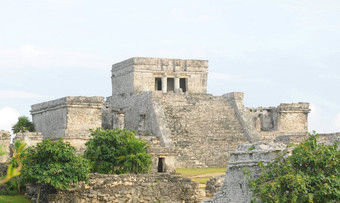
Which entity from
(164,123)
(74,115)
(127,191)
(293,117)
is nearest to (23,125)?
(74,115)

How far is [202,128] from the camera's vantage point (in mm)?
32688

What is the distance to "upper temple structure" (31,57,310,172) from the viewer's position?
30.2 metres

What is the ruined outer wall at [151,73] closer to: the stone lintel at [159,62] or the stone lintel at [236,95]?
the stone lintel at [159,62]

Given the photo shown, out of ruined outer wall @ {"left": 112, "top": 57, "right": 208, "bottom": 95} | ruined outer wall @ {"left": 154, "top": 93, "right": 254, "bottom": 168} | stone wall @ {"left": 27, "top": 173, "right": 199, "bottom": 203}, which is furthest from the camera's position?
ruined outer wall @ {"left": 112, "top": 57, "right": 208, "bottom": 95}

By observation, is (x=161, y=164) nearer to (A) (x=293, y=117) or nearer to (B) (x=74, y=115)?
(B) (x=74, y=115)

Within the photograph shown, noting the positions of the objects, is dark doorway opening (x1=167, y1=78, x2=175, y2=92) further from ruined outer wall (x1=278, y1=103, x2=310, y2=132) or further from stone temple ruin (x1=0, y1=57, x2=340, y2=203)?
ruined outer wall (x1=278, y1=103, x2=310, y2=132)

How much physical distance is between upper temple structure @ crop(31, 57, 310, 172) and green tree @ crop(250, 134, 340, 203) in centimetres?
1097

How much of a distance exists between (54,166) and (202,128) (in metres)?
14.7

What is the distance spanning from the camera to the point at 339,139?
1379 centimetres

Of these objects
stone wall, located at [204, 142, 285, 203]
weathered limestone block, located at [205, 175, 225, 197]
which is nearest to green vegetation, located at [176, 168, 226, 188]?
weathered limestone block, located at [205, 175, 225, 197]

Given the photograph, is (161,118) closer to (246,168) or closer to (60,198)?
(60,198)

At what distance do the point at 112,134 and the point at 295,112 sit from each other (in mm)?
16952

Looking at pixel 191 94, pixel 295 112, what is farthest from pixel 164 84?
pixel 295 112

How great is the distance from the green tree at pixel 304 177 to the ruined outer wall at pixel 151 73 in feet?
79.1
